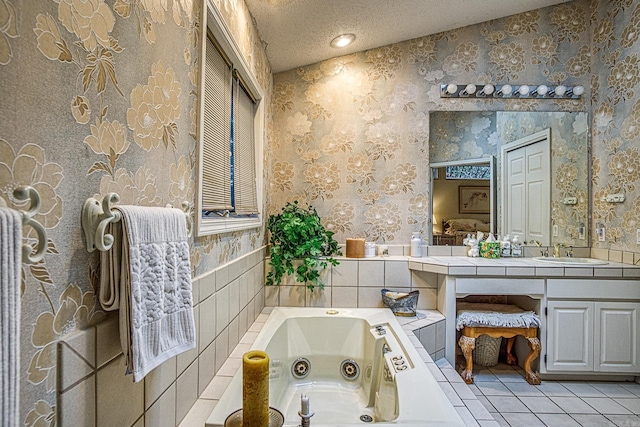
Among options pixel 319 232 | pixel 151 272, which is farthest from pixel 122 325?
pixel 319 232

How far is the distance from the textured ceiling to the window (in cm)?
43

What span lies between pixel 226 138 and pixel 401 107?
5.53 feet

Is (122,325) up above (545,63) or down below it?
below

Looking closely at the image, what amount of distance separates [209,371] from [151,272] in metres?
0.81

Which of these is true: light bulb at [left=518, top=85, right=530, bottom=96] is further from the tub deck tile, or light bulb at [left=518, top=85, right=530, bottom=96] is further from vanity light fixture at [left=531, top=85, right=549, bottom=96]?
the tub deck tile

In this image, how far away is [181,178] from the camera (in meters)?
1.16

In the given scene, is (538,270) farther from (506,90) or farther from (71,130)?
(71,130)

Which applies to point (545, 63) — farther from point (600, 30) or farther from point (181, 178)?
point (181, 178)

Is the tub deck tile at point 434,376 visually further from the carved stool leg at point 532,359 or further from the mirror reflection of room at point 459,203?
the mirror reflection of room at point 459,203

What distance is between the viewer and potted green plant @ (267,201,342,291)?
2496 millimetres

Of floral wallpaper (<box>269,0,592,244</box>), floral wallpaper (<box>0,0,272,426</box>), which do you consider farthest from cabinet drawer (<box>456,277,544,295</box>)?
floral wallpaper (<box>0,0,272,426</box>)

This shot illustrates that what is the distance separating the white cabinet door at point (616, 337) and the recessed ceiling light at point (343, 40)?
2.63 meters

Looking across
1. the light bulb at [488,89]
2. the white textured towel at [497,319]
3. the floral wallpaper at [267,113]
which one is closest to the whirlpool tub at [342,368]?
the white textured towel at [497,319]

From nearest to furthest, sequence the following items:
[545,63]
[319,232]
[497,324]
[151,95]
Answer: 1. [151,95]
2. [497,324]
3. [319,232]
4. [545,63]
